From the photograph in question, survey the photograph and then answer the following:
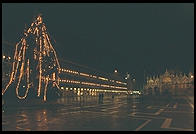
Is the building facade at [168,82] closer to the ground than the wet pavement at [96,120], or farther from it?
farther from it

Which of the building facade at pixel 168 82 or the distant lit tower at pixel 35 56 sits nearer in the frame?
the distant lit tower at pixel 35 56

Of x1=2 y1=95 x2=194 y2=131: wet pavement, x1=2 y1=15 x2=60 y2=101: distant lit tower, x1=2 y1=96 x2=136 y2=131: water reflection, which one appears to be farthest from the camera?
x1=2 y1=15 x2=60 y2=101: distant lit tower

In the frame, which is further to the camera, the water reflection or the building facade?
the building facade

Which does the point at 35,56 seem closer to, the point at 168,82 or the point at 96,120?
the point at 96,120

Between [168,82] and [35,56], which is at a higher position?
[35,56]

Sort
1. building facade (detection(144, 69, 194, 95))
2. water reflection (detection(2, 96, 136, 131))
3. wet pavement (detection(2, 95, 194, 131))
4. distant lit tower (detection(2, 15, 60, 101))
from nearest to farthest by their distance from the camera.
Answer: wet pavement (detection(2, 95, 194, 131)), water reflection (detection(2, 96, 136, 131)), distant lit tower (detection(2, 15, 60, 101)), building facade (detection(144, 69, 194, 95))

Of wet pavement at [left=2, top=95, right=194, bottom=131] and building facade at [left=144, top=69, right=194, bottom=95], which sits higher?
building facade at [left=144, top=69, right=194, bottom=95]

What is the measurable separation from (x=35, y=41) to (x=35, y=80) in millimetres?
4690

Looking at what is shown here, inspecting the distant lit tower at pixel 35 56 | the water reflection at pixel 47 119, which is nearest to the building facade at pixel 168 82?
the distant lit tower at pixel 35 56

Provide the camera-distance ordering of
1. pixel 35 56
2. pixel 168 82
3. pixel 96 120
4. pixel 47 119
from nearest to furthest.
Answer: pixel 96 120, pixel 47 119, pixel 35 56, pixel 168 82

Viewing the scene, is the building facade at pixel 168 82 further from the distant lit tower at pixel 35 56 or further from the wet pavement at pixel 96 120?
the wet pavement at pixel 96 120

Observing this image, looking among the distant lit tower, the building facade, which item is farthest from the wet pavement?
the building facade

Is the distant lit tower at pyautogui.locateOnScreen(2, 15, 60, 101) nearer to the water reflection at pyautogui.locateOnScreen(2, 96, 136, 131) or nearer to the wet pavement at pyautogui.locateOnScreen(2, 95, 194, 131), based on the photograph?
the water reflection at pyautogui.locateOnScreen(2, 96, 136, 131)

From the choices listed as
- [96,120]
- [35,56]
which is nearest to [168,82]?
[35,56]
